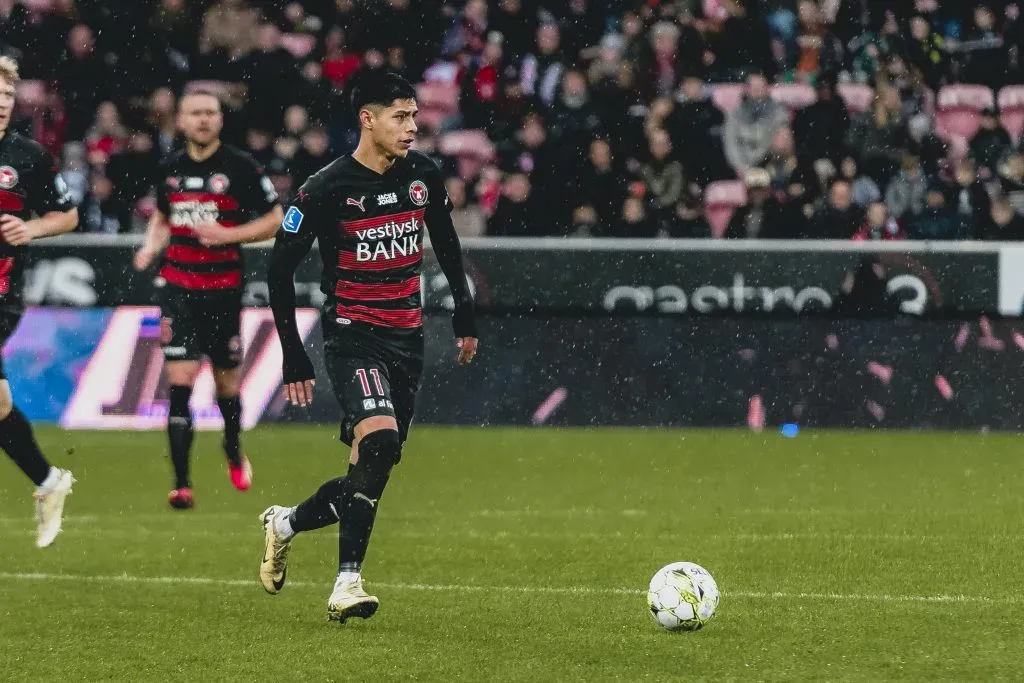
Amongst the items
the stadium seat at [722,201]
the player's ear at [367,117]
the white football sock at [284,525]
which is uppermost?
the player's ear at [367,117]

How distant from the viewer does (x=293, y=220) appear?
21.9 ft

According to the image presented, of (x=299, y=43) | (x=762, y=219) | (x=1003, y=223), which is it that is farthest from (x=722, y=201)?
(x=299, y=43)

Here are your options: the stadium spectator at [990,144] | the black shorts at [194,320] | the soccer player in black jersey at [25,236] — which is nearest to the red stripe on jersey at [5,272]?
the soccer player in black jersey at [25,236]

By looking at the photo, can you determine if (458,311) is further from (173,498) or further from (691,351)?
(691,351)

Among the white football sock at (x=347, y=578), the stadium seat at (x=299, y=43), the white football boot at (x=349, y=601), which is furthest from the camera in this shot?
the stadium seat at (x=299, y=43)

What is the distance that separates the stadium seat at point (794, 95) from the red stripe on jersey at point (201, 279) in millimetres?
6974

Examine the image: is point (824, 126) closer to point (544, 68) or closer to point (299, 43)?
point (544, 68)

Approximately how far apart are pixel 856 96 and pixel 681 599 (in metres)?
10.7

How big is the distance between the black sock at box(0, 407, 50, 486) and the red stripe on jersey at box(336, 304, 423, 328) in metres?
2.15

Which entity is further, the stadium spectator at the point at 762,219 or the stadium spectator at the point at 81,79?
the stadium spectator at the point at 81,79

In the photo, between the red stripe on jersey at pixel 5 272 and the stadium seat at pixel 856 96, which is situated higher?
the red stripe on jersey at pixel 5 272

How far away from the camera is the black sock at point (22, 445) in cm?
830

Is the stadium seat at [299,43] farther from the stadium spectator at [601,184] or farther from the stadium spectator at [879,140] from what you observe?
the stadium spectator at [879,140]

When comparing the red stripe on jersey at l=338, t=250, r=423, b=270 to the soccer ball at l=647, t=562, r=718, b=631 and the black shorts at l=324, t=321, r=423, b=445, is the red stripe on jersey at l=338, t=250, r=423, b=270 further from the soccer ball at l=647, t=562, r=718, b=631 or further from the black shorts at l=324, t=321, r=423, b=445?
the soccer ball at l=647, t=562, r=718, b=631
